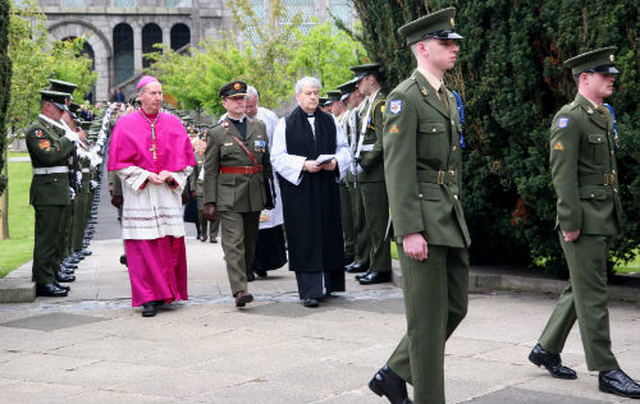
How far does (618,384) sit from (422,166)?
6.47 ft

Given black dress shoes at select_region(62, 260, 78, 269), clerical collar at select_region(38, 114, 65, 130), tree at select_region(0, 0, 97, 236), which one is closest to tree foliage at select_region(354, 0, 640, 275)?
clerical collar at select_region(38, 114, 65, 130)

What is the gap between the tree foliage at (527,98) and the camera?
29.3ft

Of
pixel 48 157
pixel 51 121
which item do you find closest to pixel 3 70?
pixel 51 121

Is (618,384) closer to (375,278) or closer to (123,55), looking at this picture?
(375,278)

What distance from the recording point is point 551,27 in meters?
9.34

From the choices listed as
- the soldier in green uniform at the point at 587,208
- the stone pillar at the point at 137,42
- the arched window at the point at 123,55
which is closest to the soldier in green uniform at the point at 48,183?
the soldier in green uniform at the point at 587,208

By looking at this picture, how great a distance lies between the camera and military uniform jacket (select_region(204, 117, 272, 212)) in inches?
412

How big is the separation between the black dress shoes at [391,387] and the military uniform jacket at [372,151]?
5.30 meters

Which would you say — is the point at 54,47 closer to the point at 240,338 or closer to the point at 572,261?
the point at 240,338

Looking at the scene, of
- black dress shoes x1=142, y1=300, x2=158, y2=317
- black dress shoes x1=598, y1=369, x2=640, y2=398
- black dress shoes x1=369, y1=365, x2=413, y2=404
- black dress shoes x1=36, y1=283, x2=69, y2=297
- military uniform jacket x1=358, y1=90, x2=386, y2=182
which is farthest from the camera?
military uniform jacket x1=358, y1=90, x2=386, y2=182

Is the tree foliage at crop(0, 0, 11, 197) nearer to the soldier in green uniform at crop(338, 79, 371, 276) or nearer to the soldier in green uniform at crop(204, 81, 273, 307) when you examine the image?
the soldier in green uniform at crop(204, 81, 273, 307)

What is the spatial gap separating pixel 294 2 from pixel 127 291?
4627 centimetres

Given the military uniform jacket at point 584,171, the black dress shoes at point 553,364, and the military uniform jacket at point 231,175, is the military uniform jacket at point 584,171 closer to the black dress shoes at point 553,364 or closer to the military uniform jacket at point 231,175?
the black dress shoes at point 553,364

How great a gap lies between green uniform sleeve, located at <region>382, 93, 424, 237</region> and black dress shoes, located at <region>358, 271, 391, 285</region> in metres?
6.23
